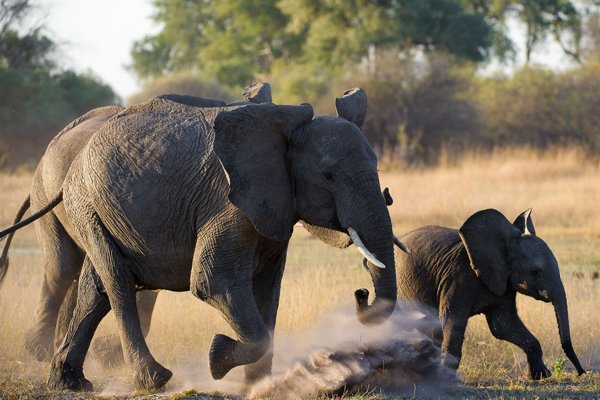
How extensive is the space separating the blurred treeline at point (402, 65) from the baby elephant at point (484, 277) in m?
20.3

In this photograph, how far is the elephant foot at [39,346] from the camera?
27.7 feet

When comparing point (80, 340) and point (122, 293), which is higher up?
point (122, 293)

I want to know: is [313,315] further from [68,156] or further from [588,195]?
[588,195]

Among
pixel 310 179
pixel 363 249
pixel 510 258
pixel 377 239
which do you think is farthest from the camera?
pixel 510 258

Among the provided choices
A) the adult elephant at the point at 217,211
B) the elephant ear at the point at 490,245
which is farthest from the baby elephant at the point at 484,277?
the adult elephant at the point at 217,211

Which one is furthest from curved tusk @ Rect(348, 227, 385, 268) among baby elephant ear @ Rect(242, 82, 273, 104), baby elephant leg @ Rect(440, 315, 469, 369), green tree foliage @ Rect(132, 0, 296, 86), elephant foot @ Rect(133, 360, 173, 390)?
green tree foliage @ Rect(132, 0, 296, 86)

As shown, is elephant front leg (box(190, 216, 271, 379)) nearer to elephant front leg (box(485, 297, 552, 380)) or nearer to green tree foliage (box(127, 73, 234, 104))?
elephant front leg (box(485, 297, 552, 380))

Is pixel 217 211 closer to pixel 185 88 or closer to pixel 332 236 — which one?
pixel 332 236

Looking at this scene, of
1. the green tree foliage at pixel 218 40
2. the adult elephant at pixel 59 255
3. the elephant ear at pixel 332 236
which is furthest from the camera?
the green tree foliage at pixel 218 40

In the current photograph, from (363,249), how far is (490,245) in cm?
235

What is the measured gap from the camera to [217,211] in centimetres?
648

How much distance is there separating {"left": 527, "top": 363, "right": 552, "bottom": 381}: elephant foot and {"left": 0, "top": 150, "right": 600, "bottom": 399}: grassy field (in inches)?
3.0

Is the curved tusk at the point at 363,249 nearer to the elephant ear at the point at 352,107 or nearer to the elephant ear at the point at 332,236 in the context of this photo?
the elephant ear at the point at 332,236

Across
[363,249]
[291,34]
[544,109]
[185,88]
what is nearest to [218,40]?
[291,34]
